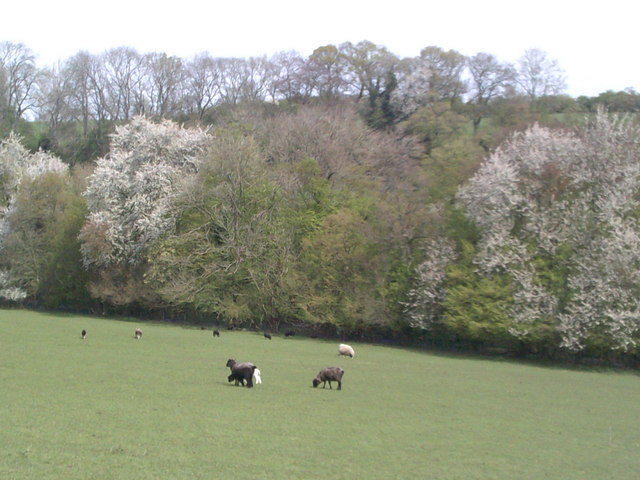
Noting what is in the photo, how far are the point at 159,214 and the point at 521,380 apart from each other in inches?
1501

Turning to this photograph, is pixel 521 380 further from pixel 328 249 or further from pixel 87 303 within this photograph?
pixel 87 303

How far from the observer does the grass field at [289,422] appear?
13625mm

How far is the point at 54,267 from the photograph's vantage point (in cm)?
6969

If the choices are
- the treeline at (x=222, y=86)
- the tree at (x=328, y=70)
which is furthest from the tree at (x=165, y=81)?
the tree at (x=328, y=70)

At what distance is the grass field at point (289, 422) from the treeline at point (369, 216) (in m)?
11.0

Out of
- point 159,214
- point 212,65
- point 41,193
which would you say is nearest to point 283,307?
point 159,214

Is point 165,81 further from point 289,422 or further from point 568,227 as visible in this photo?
point 289,422

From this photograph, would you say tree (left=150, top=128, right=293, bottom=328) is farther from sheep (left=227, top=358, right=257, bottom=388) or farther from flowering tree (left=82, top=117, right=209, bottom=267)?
sheep (left=227, top=358, right=257, bottom=388)

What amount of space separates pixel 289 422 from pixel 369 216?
39.6 meters

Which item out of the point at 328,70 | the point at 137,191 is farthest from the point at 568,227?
the point at 328,70

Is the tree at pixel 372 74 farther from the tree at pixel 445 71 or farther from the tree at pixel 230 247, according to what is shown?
the tree at pixel 230 247

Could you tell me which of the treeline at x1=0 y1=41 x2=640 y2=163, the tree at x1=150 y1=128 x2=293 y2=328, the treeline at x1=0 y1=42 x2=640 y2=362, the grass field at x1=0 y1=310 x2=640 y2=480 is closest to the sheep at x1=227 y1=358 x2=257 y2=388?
the grass field at x1=0 y1=310 x2=640 y2=480

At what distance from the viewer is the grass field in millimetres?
13625

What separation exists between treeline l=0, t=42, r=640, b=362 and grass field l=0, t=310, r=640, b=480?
1097 centimetres
